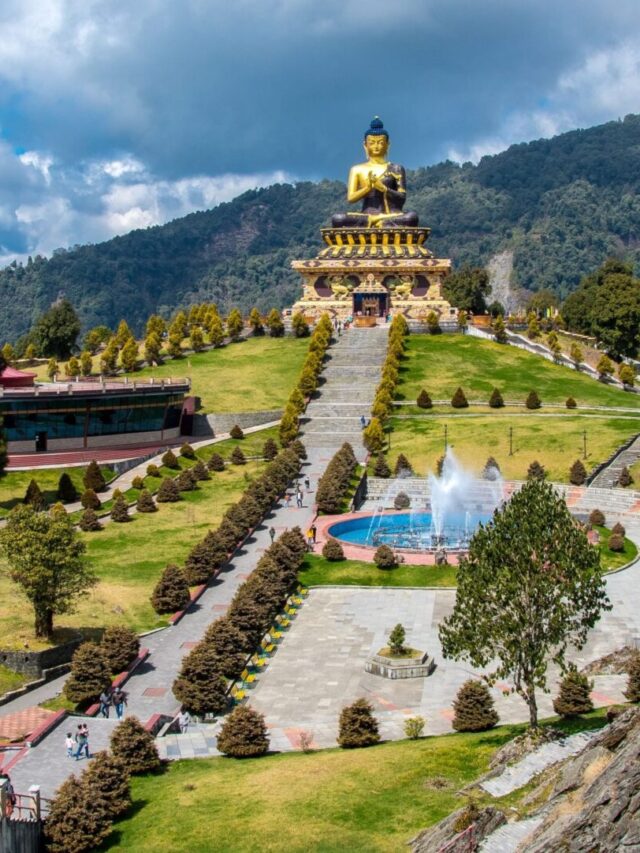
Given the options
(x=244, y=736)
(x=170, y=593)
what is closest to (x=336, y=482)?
(x=170, y=593)

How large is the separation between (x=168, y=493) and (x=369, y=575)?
1405cm

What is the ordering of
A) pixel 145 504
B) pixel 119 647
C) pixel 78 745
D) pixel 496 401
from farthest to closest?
pixel 496 401 → pixel 145 504 → pixel 119 647 → pixel 78 745

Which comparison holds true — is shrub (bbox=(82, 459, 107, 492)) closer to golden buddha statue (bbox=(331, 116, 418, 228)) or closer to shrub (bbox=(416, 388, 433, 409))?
shrub (bbox=(416, 388, 433, 409))

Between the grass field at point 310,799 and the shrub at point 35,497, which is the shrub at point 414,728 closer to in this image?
the grass field at point 310,799

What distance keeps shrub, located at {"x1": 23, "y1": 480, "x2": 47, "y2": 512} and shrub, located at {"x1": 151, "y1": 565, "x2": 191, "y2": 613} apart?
1343cm

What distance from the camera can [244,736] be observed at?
82.0 ft

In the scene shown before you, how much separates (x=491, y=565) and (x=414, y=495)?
32.6 metres

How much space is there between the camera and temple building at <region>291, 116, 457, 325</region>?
9206 cm

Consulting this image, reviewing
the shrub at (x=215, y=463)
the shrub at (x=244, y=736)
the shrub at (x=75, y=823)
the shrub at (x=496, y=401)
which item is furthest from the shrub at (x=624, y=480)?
the shrub at (x=75, y=823)

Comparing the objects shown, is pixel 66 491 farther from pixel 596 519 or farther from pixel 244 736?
pixel 244 736

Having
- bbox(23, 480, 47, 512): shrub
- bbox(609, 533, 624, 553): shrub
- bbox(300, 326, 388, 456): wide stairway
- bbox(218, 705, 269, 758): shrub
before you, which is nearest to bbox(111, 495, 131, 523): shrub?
bbox(23, 480, 47, 512): shrub

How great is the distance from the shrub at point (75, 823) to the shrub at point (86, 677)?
8812mm

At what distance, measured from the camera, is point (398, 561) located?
1698 inches

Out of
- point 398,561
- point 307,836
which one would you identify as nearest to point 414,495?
point 398,561
